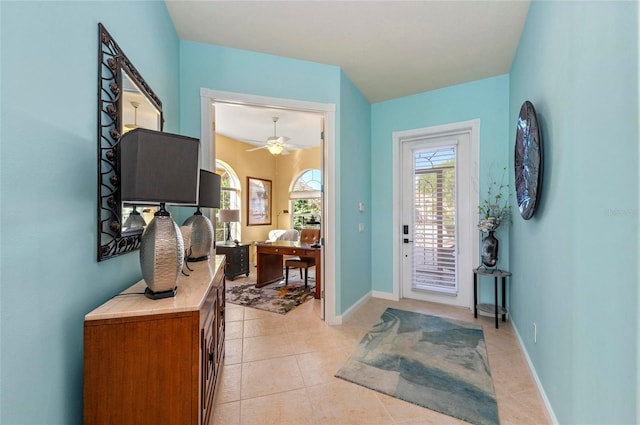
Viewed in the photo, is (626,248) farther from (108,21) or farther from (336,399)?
(108,21)

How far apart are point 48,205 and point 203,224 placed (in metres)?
1.14

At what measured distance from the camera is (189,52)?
8.46 feet

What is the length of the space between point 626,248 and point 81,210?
6.70 ft

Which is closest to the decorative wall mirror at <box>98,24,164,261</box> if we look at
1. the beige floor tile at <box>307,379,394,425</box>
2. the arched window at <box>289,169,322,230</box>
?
the beige floor tile at <box>307,379,394,425</box>

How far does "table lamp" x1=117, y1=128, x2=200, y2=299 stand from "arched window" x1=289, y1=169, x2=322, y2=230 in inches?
218

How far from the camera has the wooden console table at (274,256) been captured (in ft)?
13.2

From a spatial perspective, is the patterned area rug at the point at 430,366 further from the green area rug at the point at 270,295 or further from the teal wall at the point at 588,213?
the green area rug at the point at 270,295

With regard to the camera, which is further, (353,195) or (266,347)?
(353,195)

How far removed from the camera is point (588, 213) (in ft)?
3.84

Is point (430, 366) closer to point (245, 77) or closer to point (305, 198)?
point (245, 77)

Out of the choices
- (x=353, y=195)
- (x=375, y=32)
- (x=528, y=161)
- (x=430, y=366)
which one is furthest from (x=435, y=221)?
A: (x=375, y=32)

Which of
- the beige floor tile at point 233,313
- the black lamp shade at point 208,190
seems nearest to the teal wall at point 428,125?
the beige floor tile at point 233,313

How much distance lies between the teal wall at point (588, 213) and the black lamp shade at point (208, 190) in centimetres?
216

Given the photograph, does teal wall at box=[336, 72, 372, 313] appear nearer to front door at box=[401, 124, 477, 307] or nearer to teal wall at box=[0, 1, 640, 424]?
front door at box=[401, 124, 477, 307]
